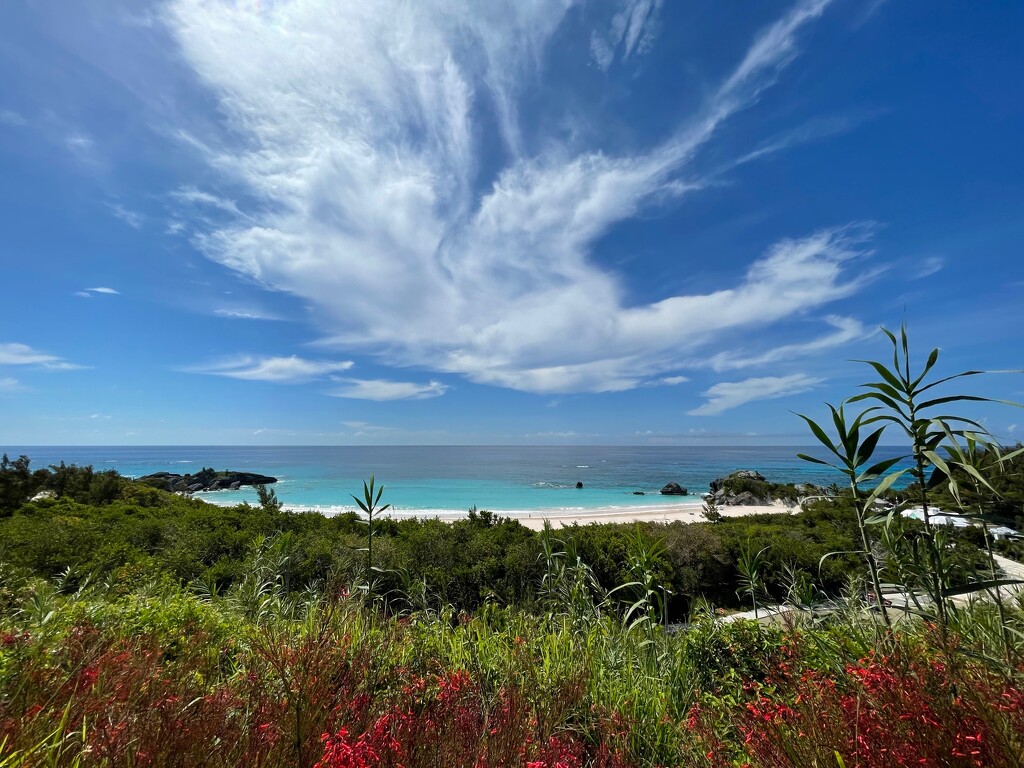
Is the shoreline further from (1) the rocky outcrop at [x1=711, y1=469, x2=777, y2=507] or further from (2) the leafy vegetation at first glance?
(2) the leafy vegetation

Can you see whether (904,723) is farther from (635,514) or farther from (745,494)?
(745,494)

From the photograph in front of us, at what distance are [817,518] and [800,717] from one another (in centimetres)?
→ 1784

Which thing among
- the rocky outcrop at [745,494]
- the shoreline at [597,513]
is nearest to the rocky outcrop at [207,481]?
the shoreline at [597,513]

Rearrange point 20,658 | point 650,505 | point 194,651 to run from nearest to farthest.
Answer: point 20,658 < point 194,651 < point 650,505

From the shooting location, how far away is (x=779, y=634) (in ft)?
12.6

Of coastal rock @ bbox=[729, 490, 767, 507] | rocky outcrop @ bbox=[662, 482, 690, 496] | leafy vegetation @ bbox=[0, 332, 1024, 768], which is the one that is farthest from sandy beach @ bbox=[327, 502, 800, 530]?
leafy vegetation @ bbox=[0, 332, 1024, 768]

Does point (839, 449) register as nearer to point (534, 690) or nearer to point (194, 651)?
point (534, 690)

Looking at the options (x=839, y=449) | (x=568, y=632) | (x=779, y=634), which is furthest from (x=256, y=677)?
(x=779, y=634)

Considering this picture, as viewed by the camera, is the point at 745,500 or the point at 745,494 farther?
the point at 745,494

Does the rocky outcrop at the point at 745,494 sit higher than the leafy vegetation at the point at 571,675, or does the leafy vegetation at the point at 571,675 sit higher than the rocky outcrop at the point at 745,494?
the leafy vegetation at the point at 571,675

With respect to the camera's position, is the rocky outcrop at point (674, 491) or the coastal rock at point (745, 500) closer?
the coastal rock at point (745, 500)

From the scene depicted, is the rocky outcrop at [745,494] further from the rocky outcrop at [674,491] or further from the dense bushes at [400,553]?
the dense bushes at [400,553]

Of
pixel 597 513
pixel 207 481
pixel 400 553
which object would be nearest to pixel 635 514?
pixel 597 513

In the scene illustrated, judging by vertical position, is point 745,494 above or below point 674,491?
above
